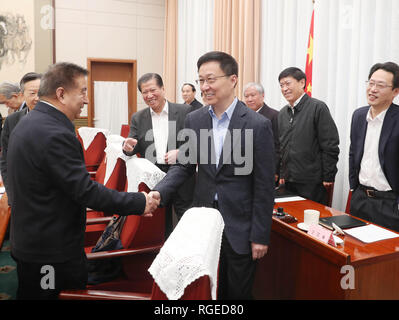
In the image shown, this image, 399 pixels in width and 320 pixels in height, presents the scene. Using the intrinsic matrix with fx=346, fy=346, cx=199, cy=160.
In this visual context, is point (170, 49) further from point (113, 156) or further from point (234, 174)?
point (234, 174)

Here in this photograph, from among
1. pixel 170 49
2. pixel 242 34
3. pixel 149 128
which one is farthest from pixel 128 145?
pixel 170 49

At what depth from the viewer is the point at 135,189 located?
1.85 metres

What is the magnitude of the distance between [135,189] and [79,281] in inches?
21.5

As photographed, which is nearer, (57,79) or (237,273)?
(57,79)

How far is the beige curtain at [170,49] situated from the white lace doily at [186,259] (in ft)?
19.4

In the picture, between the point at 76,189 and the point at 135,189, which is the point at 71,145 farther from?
the point at 135,189

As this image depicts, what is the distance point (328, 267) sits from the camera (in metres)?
1.50

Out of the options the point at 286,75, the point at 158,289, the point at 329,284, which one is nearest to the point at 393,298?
the point at 329,284

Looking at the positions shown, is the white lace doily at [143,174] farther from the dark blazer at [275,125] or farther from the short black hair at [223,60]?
the dark blazer at [275,125]

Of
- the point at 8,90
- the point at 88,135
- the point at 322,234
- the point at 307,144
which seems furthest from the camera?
the point at 88,135

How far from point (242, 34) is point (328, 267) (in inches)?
134

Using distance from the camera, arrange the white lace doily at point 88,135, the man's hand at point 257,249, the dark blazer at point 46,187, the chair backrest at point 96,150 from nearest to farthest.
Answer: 1. the dark blazer at point 46,187
2. the man's hand at point 257,249
3. the chair backrest at point 96,150
4. the white lace doily at point 88,135

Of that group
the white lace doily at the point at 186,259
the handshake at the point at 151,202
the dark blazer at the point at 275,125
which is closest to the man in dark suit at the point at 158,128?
the dark blazer at the point at 275,125

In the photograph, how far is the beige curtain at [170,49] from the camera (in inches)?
256
